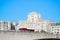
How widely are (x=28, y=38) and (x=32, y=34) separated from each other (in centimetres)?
94

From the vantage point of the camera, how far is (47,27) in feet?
452

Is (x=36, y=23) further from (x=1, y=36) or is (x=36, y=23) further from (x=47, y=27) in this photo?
(x=1, y=36)

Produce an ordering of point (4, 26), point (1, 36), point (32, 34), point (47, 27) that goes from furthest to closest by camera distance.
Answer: point (4, 26) → point (47, 27) → point (32, 34) → point (1, 36)

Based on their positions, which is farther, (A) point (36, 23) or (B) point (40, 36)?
(A) point (36, 23)

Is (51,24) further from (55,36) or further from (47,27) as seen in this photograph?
(55,36)

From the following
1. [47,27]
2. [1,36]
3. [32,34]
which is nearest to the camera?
[1,36]

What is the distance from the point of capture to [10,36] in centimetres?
3123

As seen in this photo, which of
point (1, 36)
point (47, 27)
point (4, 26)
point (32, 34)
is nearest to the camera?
point (1, 36)

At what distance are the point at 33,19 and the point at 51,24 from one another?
11961mm

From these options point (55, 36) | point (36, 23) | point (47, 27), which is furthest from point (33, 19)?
point (55, 36)

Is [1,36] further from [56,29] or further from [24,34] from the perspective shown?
[56,29]

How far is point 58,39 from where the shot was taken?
109 ft

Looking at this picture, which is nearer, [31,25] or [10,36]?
[10,36]

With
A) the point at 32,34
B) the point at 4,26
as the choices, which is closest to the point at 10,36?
the point at 32,34
